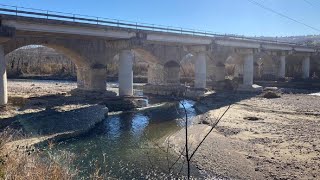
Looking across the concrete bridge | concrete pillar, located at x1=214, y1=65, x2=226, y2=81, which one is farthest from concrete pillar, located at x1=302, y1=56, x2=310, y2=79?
concrete pillar, located at x1=214, y1=65, x2=226, y2=81

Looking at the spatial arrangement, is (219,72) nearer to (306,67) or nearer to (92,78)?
(306,67)

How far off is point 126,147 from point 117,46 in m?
17.4

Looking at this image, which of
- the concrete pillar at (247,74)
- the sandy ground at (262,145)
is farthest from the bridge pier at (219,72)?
the sandy ground at (262,145)

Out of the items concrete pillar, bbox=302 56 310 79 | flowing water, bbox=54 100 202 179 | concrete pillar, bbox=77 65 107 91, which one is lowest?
flowing water, bbox=54 100 202 179

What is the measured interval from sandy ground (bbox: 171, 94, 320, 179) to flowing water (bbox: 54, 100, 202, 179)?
1635mm

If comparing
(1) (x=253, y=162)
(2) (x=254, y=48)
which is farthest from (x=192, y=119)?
(2) (x=254, y=48)

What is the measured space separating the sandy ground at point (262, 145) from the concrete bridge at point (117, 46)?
10580mm

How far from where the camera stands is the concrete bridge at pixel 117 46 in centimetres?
2405

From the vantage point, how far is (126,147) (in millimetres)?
17047

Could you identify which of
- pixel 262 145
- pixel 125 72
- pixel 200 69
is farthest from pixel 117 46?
pixel 262 145

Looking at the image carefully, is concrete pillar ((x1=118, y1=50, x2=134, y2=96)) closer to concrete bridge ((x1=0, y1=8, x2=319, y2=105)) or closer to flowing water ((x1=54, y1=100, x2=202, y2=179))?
concrete bridge ((x1=0, y1=8, x2=319, y2=105))

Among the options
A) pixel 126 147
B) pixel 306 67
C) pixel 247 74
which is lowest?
pixel 126 147

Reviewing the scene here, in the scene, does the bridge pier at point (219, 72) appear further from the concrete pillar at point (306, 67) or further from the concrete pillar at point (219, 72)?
the concrete pillar at point (306, 67)

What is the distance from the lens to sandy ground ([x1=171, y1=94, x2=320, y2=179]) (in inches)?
524
